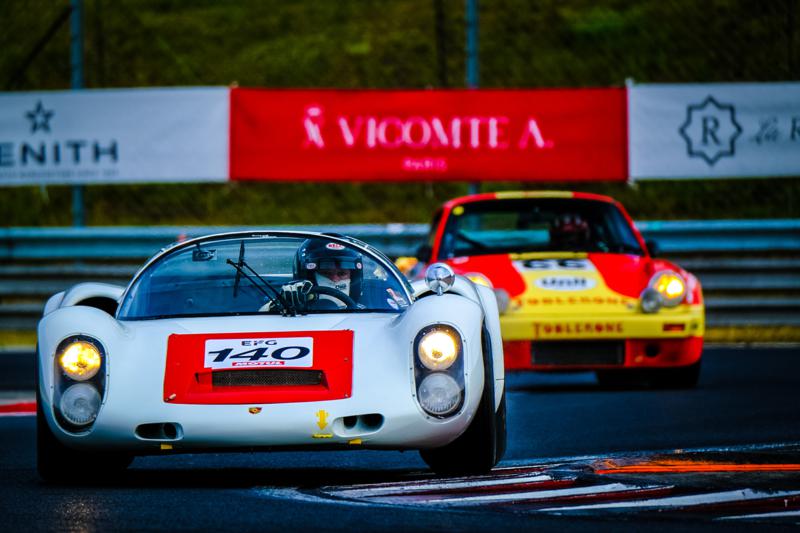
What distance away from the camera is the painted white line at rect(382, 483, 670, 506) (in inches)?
239

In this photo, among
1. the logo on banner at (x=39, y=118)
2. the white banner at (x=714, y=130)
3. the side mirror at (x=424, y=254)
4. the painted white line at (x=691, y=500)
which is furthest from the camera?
the logo on banner at (x=39, y=118)

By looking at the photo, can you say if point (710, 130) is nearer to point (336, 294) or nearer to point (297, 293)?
point (336, 294)

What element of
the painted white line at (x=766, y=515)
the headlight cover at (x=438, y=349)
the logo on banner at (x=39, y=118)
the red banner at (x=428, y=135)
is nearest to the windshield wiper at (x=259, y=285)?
the headlight cover at (x=438, y=349)

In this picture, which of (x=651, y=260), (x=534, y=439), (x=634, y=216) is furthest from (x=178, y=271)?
(x=634, y=216)

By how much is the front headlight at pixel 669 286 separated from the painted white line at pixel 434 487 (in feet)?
15.0

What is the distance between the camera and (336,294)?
24.1ft

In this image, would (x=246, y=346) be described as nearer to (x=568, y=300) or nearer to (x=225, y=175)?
(x=568, y=300)

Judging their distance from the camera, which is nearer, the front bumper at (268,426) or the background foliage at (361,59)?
the front bumper at (268,426)

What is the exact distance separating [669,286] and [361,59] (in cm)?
2463

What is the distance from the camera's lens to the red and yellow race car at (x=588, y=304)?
1100cm

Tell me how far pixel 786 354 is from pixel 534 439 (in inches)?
241

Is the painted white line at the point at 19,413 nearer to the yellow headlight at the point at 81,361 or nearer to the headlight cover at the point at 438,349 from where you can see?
the yellow headlight at the point at 81,361

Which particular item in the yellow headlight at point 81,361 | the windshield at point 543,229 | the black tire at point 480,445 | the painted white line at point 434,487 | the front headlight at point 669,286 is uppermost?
the windshield at point 543,229

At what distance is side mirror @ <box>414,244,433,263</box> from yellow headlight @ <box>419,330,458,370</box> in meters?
5.25
